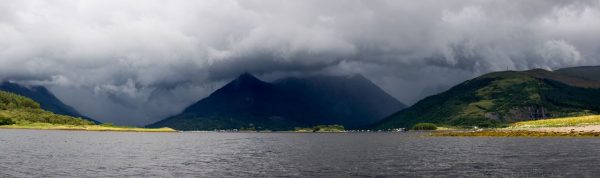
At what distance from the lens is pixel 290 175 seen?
65.5 metres

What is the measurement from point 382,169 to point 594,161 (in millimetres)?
33218

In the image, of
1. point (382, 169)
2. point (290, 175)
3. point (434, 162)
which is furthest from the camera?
point (434, 162)

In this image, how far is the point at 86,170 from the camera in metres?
71.6

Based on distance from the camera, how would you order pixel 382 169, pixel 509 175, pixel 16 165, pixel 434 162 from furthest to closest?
1. pixel 434 162
2. pixel 16 165
3. pixel 382 169
4. pixel 509 175

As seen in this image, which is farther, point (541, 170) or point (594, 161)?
point (594, 161)

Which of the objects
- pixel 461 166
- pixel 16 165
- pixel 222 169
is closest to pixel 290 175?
pixel 222 169

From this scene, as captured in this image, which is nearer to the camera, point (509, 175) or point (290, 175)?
point (509, 175)

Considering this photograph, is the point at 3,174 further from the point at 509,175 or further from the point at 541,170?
the point at 541,170

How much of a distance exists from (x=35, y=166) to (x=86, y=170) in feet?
33.0

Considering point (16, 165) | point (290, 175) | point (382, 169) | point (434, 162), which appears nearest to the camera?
point (290, 175)

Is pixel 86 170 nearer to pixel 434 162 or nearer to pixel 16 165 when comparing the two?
pixel 16 165

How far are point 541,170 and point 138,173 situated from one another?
54.8m

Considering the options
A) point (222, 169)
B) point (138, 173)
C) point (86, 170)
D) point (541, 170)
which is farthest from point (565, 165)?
point (86, 170)

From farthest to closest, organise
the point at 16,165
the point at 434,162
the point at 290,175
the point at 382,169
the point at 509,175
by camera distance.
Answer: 1. the point at 434,162
2. the point at 16,165
3. the point at 382,169
4. the point at 290,175
5. the point at 509,175
